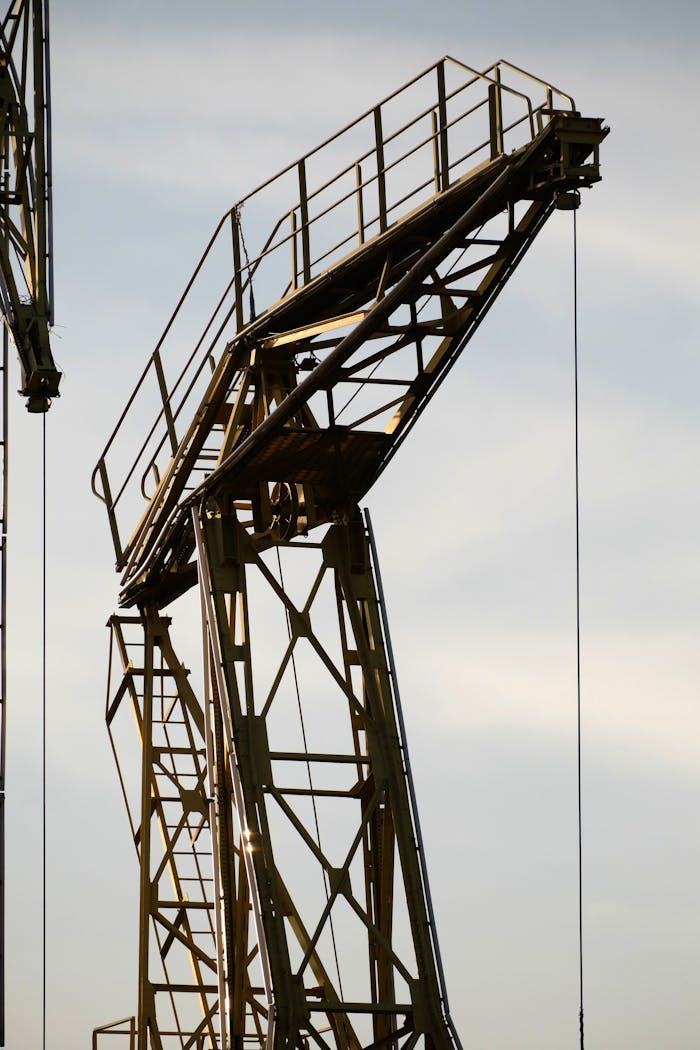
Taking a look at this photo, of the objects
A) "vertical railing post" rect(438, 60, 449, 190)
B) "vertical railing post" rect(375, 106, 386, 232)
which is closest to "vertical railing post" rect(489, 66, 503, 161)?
"vertical railing post" rect(438, 60, 449, 190)

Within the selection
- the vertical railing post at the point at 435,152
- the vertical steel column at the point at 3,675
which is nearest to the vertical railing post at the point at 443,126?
the vertical railing post at the point at 435,152

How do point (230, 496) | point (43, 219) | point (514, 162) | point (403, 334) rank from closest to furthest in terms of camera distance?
point (514, 162), point (403, 334), point (230, 496), point (43, 219)

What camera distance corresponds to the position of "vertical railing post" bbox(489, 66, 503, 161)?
21.5 m

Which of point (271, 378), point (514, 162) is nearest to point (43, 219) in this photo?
point (271, 378)

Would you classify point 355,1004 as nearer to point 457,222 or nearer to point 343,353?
point 343,353

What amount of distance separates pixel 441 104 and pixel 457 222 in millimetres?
1517

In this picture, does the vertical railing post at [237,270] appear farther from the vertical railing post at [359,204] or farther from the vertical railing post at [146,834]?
the vertical railing post at [146,834]

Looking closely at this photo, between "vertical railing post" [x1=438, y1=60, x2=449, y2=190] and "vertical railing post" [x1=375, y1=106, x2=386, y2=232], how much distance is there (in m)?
0.80

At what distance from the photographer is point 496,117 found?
21.7 metres

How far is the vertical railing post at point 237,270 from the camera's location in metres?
24.5

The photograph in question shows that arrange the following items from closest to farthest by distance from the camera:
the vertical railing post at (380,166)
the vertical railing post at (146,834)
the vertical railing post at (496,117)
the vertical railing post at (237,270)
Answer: the vertical railing post at (496,117), the vertical railing post at (380,166), the vertical railing post at (237,270), the vertical railing post at (146,834)

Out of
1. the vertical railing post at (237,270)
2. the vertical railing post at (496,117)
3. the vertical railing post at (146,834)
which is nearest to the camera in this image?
the vertical railing post at (496,117)

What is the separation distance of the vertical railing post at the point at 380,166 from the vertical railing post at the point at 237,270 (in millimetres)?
2748

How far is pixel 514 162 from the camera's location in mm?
21203
